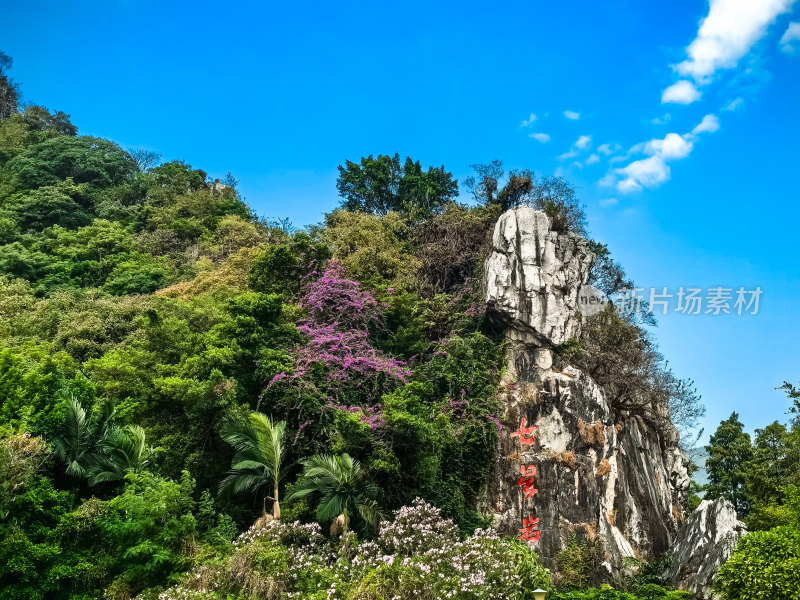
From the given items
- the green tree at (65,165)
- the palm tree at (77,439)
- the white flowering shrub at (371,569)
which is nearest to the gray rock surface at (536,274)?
the white flowering shrub at (371,569)

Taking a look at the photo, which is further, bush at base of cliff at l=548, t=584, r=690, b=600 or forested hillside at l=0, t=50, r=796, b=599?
bush at base of cliff at l=548, t=584, r=690, b=600

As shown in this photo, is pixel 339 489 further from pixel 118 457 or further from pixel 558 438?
pixel 558 438

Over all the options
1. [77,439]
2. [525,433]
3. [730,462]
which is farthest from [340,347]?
[730,462]

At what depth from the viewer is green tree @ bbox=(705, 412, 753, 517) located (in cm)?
1714

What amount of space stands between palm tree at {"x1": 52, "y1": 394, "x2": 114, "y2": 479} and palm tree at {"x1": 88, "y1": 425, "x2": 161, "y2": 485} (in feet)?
0.26

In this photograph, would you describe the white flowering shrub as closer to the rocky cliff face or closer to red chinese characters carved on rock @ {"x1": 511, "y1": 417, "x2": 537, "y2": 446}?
the rocky cliff face

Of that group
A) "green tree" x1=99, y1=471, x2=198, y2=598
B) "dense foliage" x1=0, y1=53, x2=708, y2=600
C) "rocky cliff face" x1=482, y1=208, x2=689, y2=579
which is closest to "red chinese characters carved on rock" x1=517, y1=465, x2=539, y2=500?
"rocky cliff face" x1=482, y1=208, x2=689, y2=579

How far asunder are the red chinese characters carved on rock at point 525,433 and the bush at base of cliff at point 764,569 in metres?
4.44

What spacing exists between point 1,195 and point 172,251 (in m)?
8.85

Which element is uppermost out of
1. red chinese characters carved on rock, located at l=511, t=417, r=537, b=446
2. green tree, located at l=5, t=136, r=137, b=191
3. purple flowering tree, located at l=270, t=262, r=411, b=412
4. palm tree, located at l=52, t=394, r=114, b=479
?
green tree, located at l=5, t=136, r=137, b=191

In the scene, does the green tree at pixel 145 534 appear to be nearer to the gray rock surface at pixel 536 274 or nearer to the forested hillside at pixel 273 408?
the forested hillside at pixel 273 408

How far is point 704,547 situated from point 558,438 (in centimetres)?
340

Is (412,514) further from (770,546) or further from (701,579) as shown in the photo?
(701,579)

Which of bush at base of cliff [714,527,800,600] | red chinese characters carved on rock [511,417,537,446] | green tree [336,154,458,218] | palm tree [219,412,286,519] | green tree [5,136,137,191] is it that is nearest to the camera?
bush at base of cliff [714,527,800,600]
